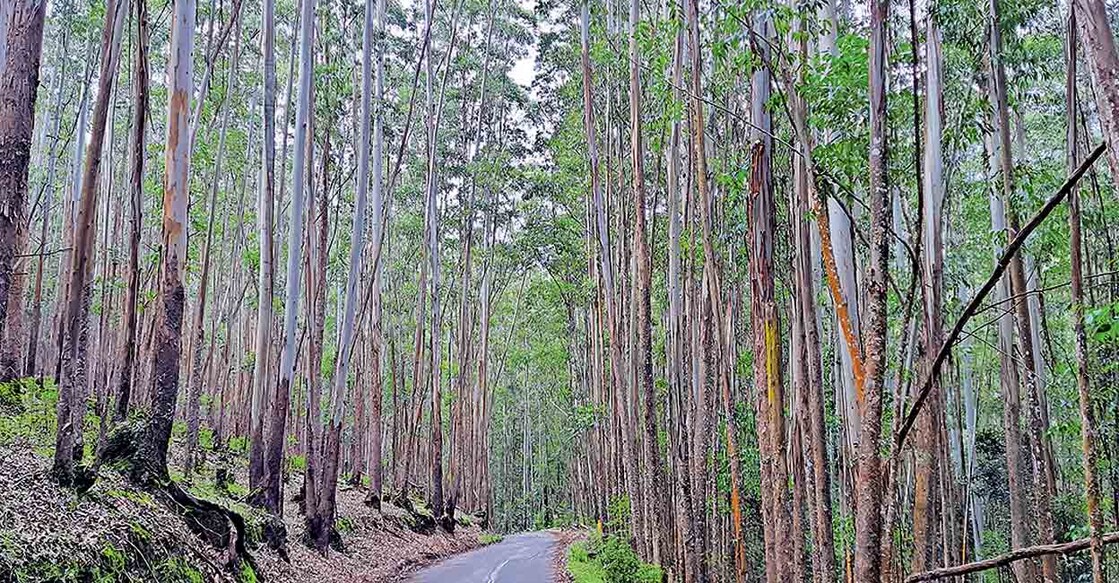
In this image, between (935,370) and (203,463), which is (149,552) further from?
(203,463)

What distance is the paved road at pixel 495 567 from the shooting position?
595 inches

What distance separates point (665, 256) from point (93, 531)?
1599 cm

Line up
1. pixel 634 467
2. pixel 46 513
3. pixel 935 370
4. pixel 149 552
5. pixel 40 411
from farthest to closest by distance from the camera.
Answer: pixel 634 467
pixel 40 411
pixel 149 552
pixel 46 513
pixel 935 370

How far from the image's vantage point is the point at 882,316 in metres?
4.06

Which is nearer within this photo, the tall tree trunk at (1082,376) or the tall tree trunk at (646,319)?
the tall tree trunk at (1082,376)

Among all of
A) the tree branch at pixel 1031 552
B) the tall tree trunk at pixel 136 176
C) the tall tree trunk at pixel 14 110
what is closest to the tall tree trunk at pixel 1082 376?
the tree branch at pixel 1031 552

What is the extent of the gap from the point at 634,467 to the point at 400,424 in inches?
688

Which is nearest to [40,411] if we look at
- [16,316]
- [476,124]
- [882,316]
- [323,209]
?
[16,316]

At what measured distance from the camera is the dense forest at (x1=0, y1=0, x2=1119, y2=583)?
667 centimetres

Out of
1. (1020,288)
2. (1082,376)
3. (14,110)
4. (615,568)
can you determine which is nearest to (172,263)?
(14,110)

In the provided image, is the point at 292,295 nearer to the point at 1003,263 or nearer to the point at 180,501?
the point at 180,501

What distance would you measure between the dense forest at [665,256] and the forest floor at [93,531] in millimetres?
233

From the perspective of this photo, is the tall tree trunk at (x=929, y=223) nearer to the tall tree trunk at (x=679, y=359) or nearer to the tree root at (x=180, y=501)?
the tall tree trunk at (x=679, y=359)

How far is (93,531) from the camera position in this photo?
649 centimetres
